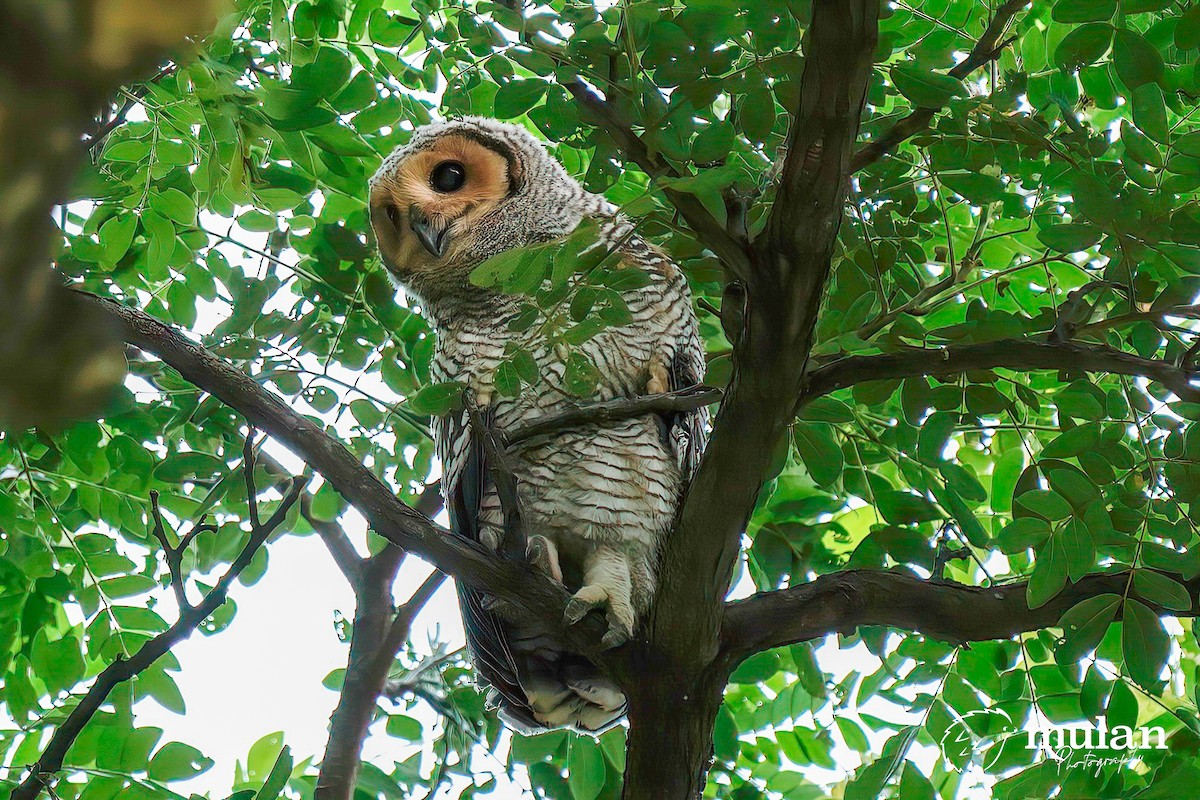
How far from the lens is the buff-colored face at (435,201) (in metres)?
2.98

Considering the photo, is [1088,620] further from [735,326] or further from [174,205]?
[174,205]

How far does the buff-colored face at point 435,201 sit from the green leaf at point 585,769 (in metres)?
1.31

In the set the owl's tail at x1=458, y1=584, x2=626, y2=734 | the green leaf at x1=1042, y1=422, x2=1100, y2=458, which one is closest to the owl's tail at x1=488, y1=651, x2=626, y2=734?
the owl's tail at x1=458, y1=584, x2=626, y2=734

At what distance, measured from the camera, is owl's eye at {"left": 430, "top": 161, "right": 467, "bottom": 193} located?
312 cm

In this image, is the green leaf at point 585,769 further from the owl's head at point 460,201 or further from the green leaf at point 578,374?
the owl's head at point 460,201

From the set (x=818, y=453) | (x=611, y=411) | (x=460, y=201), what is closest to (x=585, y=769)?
(x=611, y=411)

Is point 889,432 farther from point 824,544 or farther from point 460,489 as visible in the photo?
point 460,489

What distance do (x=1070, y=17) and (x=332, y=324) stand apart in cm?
190

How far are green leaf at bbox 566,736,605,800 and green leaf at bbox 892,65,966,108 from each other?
161 centimetres

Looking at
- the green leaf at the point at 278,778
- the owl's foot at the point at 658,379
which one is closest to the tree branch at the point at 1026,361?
the owl's foot at the point at 658,379

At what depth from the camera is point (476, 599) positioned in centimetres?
226

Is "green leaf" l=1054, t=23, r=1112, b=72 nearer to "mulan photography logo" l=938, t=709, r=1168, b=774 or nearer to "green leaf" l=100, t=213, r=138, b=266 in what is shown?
"mulan photography logo" l=938, t=709, r=1168, b=774

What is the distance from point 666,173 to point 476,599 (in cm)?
103

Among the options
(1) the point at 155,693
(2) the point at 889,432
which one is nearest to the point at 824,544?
(2) the point at 889,432
